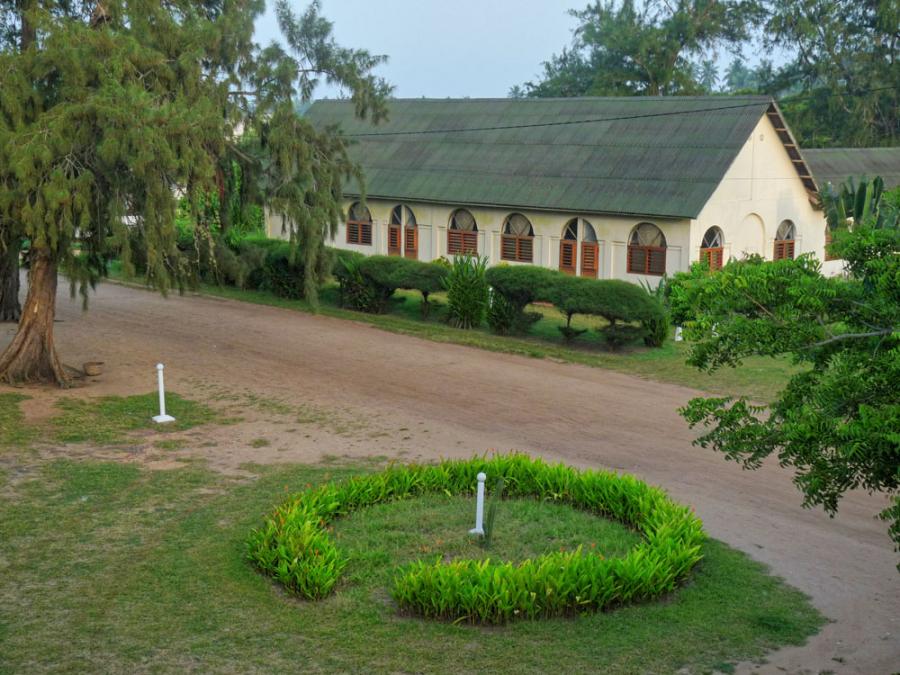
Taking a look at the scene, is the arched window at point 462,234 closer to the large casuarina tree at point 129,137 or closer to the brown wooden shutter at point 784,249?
the brown wooden shutter at point 784,249

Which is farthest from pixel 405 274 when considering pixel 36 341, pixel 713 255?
pixel 36 341

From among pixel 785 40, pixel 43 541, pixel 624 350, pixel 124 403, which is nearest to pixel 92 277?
pixel 124 403

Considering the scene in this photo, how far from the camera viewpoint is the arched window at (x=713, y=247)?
2877 cm

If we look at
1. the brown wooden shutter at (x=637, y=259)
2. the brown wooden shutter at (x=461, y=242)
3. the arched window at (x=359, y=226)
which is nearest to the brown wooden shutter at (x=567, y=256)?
the brown wooden shutter at (x=637, y=259)

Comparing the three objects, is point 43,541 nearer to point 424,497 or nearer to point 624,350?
point 424,497

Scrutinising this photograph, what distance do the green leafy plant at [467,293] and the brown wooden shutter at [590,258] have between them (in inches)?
207

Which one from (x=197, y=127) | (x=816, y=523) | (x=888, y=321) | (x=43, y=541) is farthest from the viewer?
(x=197, y=127)

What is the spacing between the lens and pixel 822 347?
8.25 metres

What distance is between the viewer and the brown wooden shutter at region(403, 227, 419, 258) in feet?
113

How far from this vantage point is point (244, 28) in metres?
20.0

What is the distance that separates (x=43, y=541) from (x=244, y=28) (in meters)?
11.4

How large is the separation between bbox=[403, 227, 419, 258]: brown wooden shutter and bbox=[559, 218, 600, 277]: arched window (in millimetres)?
5543

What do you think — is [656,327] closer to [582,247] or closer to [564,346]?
[564,346]

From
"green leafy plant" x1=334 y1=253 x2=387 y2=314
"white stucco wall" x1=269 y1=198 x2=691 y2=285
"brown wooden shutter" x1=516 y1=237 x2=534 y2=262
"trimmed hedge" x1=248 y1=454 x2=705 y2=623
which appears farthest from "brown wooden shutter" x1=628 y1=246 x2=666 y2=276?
"trimmed hedge" x1=248 y1=454 x2=705 y2=623
